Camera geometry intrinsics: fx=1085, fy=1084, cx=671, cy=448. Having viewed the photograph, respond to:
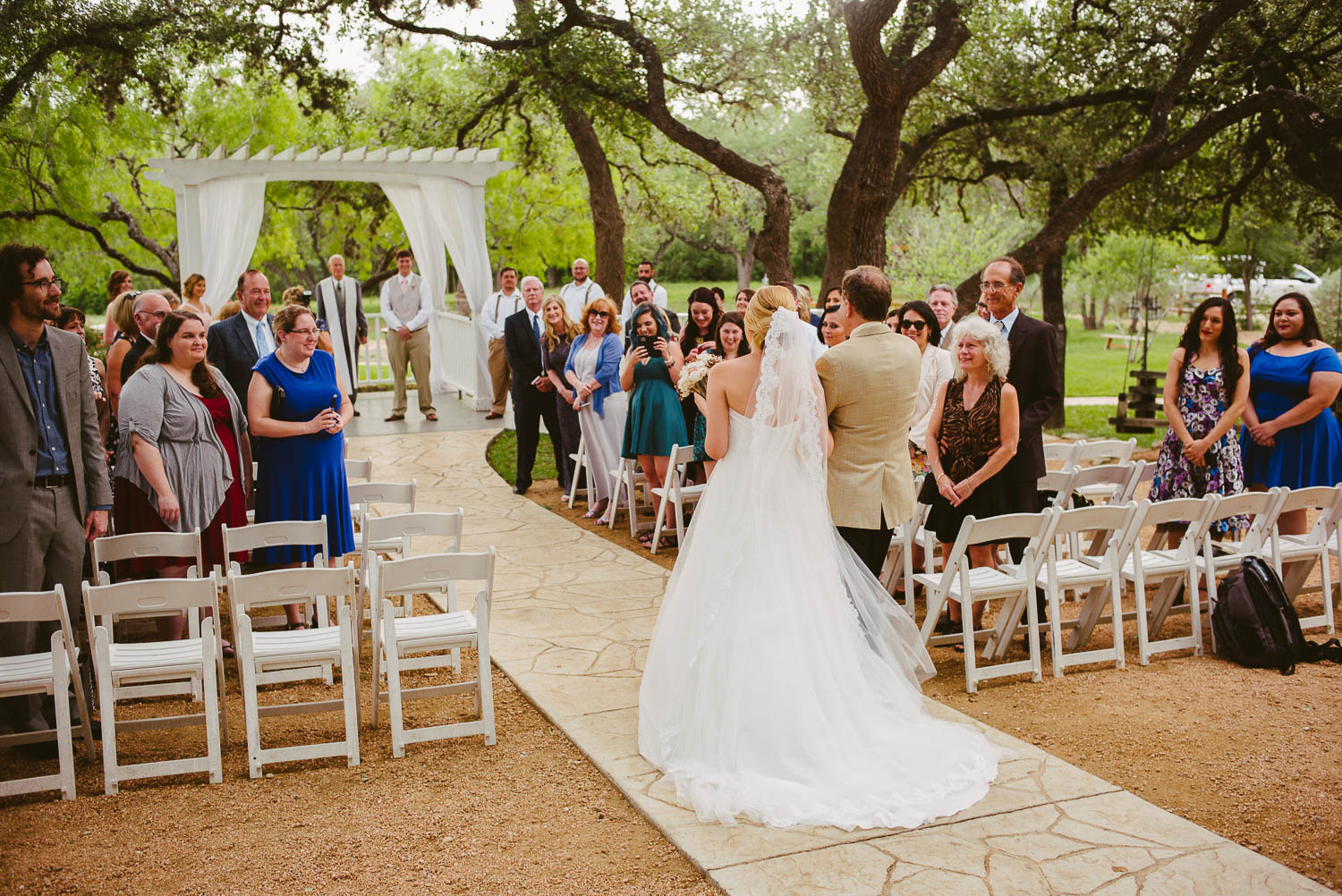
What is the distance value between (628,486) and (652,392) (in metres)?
0.83

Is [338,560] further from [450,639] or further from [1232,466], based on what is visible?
[1232,466]

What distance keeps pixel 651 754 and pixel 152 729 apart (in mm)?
2179

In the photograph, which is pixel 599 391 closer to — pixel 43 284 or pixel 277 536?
pixel 277 536

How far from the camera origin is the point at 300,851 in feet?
11.9

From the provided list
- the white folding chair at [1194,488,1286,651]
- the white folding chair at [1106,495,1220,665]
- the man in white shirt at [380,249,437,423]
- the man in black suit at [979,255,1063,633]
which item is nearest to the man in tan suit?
the man in black suit at [979,255,1063,633]

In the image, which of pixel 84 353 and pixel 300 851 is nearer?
pixel 300 851

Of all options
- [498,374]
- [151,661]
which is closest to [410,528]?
[151,661]

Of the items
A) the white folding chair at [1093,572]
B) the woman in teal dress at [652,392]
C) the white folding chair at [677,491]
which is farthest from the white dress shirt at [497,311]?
the white folding chair at [1093,572]

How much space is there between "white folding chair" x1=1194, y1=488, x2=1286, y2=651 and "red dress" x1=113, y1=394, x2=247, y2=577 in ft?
16.4

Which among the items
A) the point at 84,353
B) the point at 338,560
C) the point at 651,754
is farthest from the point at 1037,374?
the point at 84,353

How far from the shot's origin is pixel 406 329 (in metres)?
13.2

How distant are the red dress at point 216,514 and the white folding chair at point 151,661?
3.68 ft

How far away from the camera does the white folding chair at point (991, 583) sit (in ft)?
16.4

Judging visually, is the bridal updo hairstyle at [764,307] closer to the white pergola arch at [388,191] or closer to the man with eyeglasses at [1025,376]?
the man with eyeglasses at [1025,376]
